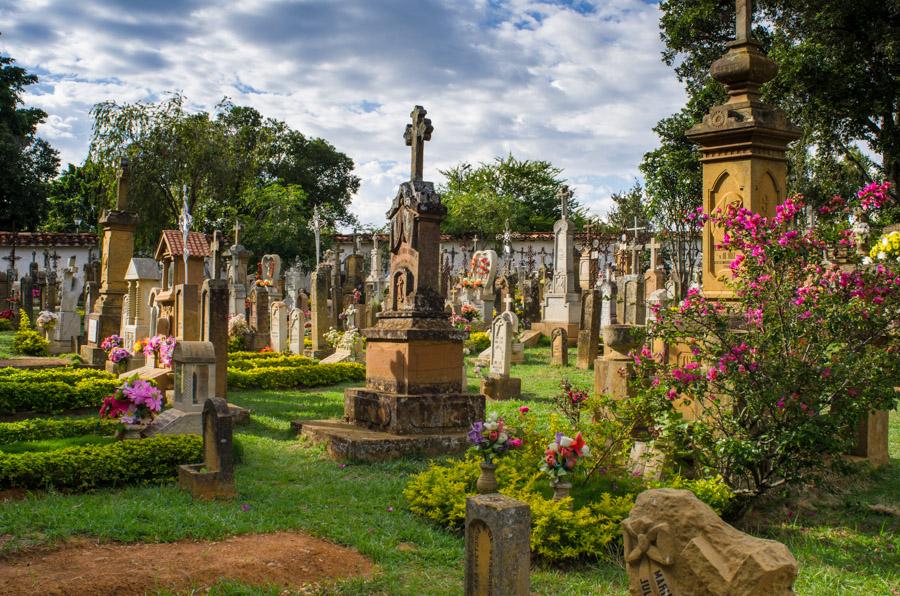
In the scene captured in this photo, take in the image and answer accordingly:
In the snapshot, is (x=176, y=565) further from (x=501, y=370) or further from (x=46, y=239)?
(x=46, y=239)

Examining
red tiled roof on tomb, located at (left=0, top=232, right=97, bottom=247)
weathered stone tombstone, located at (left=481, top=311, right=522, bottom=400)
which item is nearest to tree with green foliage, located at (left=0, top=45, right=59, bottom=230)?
red tiled roof on tomb, located at (left=0, top=232, right=97, bottom=247)

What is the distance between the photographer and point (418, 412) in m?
9.12

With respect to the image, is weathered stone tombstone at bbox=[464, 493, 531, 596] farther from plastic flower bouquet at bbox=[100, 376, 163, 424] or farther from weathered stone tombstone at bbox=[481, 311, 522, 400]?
weathered stone tombstone at bbox=[481, 311, 522, 400]

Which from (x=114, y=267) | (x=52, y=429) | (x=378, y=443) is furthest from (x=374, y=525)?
(x=114, y=267)

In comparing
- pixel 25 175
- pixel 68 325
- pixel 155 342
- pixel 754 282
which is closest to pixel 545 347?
pixel 155 342

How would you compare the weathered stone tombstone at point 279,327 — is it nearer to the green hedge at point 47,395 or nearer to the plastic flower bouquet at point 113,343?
the plastic flower bouquet at point 113,343

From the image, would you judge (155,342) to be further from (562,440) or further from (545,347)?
(545,347)

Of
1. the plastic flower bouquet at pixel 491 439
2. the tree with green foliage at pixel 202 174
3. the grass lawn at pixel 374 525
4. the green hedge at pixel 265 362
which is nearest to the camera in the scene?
the grass lawn at pixel 374 525

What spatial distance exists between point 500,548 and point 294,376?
11.1 m

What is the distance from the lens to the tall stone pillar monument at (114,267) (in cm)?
1762

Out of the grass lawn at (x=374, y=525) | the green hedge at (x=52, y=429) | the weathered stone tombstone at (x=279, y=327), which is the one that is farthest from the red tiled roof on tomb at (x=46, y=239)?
the grass lawn at (x=374, y=525)

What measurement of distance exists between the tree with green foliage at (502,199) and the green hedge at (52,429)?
37.7 metres

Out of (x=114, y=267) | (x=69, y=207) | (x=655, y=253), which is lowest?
(x=114, y=267)

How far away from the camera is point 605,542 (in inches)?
211
